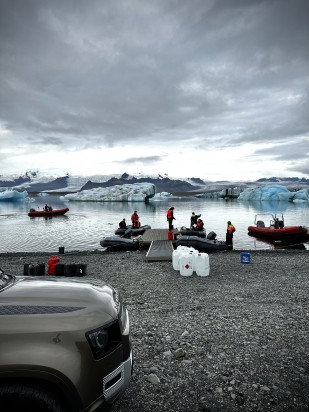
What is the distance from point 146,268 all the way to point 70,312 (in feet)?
36.7

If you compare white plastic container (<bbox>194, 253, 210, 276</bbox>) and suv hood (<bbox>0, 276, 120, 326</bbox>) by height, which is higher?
suv hood (<bbox>0, 276, 120, 326</bbox>)

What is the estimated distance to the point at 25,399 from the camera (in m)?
2.84

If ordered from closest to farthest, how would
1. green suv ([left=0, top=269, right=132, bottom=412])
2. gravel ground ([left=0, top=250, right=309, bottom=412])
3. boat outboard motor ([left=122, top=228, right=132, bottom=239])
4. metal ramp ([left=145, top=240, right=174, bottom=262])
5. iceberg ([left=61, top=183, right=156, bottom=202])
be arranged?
green suv ([left=0, top=269, right=132, bottom=412]) → gravel ground ([left=0, top=250, right=309, bottom=412]) → metal ramp ([left=145, top=240, right=174, bottom=262]) → boat outboard motor ([left=122, top=228, right=132, bottom=239]) → iceberg ([left=61, top=183, right=156, bottom=202])

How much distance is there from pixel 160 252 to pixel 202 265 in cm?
510

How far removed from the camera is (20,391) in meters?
2.83

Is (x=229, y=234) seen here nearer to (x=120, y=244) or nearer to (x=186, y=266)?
(x=120, y=244)

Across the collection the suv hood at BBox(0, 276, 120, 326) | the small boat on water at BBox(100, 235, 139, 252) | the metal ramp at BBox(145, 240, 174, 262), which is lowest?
the small boat on water at BBox(100, 235, 139, 252)

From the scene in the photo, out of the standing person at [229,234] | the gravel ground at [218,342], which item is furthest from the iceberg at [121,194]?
the gravel ground at [218,342]

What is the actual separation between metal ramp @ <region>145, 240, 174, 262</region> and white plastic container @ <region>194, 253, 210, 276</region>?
11.5 ft

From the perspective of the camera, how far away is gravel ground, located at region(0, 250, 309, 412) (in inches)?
177

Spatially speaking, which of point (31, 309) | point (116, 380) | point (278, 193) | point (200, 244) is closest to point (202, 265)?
point (200, 244)

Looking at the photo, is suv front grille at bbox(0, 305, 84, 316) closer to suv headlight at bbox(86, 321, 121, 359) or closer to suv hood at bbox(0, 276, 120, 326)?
suv hood at bbox(0, 276, 120, 326)

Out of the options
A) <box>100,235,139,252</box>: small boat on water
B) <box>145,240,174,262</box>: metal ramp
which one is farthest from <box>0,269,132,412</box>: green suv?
<box>100,235,139,252</box>: small boat on water

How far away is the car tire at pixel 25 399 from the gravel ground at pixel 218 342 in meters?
1.73
